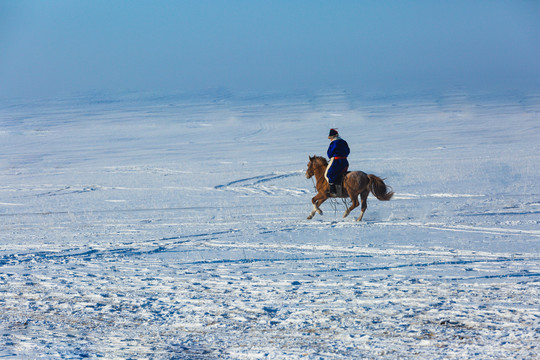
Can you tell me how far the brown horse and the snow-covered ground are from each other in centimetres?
42

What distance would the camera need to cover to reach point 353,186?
10.6 metres

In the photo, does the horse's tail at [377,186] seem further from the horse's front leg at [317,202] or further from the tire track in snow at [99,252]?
the tire track in snow at [99,252]

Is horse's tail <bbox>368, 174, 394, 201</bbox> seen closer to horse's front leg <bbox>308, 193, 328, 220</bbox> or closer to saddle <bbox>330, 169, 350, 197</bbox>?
saddle <bbox>330, 169, 350, 197</bbox>

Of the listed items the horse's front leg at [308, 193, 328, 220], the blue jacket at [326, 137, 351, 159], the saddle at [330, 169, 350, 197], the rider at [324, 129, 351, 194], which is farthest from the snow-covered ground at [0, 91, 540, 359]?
the blue jacket at [326, 137, 351, 159]

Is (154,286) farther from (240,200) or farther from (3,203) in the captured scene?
(3,203)

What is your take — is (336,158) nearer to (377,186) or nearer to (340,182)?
(340,182)

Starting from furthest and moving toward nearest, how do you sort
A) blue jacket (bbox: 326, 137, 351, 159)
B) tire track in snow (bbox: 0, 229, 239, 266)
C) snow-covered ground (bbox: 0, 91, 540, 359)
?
blue jacket (bbox: 326, 137, 351, 159) < tire track in snow (bbox: 0, 229, 239, 266) < snow-covered ground (bbox: 0, 91, 540, 359)

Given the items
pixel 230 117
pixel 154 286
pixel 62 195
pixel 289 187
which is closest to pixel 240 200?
pixel 289 187

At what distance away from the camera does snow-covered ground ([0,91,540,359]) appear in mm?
4977

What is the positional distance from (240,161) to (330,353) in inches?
651

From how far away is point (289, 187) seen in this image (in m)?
15.0

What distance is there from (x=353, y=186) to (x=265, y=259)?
3148 millimetres

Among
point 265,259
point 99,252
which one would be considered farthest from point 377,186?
point 99,252

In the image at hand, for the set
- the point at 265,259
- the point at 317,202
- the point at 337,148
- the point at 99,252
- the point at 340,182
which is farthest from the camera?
the point at 317,202
